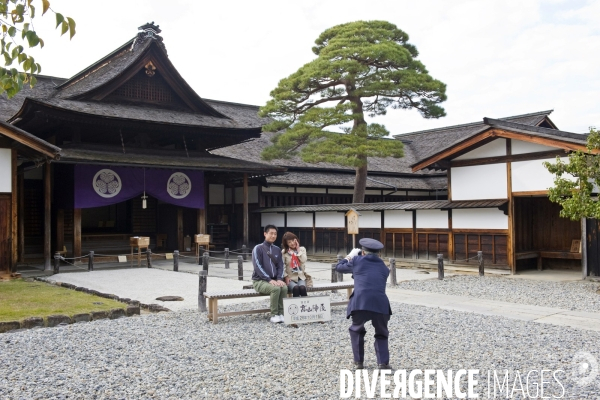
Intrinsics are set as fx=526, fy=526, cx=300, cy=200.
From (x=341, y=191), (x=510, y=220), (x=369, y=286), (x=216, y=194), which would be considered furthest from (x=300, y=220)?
(x=369, y=286)

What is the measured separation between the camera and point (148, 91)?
2122cm

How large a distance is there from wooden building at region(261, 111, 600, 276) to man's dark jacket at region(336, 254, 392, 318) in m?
9.91

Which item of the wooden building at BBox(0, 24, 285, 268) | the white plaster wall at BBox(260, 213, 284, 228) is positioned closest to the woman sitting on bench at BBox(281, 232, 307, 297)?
the wooden building at BBox(0, 24, 285, 268)

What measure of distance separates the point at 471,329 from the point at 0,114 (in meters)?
18.7

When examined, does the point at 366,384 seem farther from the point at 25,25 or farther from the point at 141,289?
the point at 141,289

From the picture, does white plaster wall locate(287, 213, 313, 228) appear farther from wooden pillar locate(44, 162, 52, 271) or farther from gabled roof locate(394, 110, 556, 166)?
gabled roof locate(394, 110, 556, 166)

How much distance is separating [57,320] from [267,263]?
3.61 m

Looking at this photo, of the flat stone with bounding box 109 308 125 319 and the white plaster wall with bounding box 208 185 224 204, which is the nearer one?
the flat stone with bounding box 109 308 125 319

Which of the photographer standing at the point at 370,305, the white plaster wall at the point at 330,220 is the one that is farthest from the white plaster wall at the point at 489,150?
the photographer standing at the point at 370,305

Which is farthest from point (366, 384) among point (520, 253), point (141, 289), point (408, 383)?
point (520, 253)

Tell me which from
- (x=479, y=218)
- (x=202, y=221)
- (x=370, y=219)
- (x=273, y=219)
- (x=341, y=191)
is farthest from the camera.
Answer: (x=341, y=191)

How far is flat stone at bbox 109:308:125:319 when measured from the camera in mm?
9315

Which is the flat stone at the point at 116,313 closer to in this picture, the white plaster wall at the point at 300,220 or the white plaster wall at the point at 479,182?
the white plaster wall at the point at 479,182

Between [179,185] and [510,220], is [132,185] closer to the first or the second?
[179,185]
